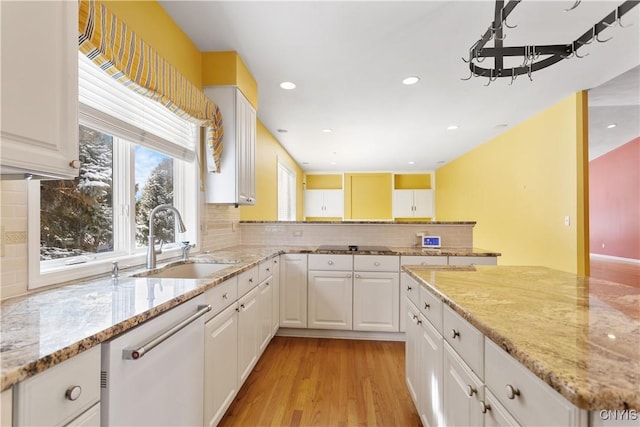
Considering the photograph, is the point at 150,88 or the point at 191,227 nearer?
the point at 150,88

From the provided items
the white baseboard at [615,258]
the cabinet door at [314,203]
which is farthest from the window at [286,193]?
the white baseboard at [615,258]

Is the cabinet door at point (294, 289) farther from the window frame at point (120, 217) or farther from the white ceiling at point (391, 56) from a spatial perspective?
→ the white ceiling at point (391, 56)

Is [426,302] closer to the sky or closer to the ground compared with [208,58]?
closer to the ground

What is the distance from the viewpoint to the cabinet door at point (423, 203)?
8.27 m

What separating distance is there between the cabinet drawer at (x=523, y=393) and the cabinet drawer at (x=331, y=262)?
196 cm

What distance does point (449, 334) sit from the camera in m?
1.16

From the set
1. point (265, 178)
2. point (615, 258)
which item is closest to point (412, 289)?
point (265, 178)

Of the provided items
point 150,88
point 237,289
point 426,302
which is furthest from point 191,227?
point 426,302

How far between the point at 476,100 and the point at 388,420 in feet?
11.2

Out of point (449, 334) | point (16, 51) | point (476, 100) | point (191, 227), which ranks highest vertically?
point (476, 100)

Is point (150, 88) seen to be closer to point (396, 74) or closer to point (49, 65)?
point (49, 65)

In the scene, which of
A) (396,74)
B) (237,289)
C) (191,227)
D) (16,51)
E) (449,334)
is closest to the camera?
(16,51)

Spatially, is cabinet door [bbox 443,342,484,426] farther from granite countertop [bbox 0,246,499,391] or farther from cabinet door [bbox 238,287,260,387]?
cabinet door [bbox 238,287,260,387]

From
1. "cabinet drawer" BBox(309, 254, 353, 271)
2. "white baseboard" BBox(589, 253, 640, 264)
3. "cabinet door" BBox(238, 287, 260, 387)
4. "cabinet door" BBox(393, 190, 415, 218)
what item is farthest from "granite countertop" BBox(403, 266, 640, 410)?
"white baseboard" BBox(589, 253, 640, 264)
